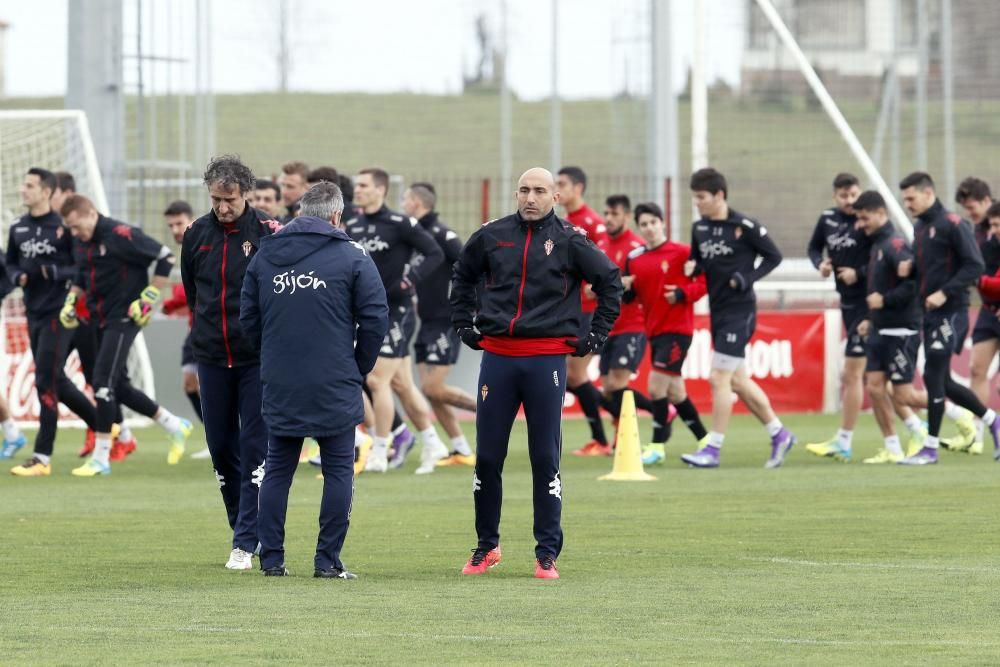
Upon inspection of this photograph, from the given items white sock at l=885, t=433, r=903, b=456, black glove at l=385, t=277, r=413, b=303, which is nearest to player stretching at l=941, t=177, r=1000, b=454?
white sock at l=885, t=433, r=903, b=456

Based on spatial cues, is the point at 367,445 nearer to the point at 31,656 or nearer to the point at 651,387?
the point at 651,387

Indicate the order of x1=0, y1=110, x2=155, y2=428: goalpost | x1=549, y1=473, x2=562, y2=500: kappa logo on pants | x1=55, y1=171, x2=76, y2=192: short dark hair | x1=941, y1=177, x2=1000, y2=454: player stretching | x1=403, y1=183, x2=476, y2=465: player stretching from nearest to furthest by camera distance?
1. x1=549, y1=473, x2=562, y2=500: kappa logo on pants
2. x1=403, y1=183, x2=476, y2=465: player stretching
3. x1=55, y1=171, x2=76, y2=192: short dark hair
4. x1=941, y1=177, x2=1000, y2=454: player stretching
5. x1=0, y1=110, x2=155, y2=428: goalpost

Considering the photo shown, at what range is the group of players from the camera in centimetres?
1529

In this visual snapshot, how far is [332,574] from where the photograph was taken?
9031 mm

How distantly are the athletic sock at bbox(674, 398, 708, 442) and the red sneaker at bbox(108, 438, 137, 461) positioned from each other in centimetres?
488

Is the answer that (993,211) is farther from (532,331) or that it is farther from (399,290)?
(532,331)

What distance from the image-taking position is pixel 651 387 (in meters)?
16.5

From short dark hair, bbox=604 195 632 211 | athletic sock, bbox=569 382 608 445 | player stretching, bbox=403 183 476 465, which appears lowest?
athletic sock, bbox=569 382 608 445

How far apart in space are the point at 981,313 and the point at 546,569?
8.93 m

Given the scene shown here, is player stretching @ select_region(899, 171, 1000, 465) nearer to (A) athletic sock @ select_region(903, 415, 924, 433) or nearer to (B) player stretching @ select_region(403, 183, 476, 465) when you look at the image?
(A) athletic sock @ select_region(903, 415, 924, 433)

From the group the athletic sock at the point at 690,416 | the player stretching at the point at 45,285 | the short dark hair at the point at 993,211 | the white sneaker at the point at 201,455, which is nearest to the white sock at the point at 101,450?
the player stretching at the point at 45,285

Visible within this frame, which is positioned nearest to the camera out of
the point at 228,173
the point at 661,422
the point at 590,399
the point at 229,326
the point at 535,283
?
the point at 535,283

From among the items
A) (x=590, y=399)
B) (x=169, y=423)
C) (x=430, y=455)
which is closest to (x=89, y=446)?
(x=169, y=423)

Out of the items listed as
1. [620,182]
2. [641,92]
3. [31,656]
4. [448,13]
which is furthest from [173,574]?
[448,13]
